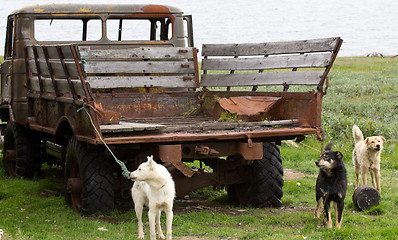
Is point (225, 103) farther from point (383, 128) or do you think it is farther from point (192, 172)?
point (383, 128)

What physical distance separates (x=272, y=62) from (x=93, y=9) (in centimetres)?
298

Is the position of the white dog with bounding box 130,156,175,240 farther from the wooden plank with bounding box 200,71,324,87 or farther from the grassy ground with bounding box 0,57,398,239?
the wooden plank with bounding box 200,71,324,87

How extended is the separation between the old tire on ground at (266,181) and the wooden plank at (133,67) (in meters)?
2.01

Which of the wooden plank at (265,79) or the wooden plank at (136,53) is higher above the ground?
the wooden plank at (136,53)

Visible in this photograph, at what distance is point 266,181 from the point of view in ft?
27.2

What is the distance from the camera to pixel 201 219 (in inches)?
296

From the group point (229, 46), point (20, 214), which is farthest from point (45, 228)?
point (229, 46)

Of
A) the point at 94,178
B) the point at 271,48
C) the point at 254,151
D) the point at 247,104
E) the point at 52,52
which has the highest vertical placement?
the point at 271,48

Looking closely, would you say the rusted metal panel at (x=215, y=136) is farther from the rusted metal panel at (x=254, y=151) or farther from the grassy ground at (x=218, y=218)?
the grassy ground at (x=218, y=218)

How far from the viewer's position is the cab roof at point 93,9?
32.0 feet

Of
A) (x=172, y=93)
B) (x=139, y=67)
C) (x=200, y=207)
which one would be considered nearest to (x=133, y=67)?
(x=139, y=67)

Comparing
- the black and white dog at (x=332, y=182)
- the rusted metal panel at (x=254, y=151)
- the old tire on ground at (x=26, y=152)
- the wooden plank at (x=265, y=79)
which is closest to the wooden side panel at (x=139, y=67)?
the wooden plank at (x=265, y=79)

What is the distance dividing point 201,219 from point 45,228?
176 centimetres

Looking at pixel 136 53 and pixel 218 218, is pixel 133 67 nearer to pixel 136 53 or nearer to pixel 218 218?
pixel 136 53
